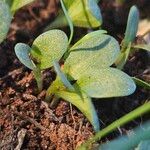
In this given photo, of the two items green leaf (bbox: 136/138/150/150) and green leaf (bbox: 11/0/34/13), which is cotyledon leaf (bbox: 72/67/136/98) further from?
green leaf (bbox: 11/0/34/13)

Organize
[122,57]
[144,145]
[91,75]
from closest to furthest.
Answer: [144,145]
[91,75]
[122,57]

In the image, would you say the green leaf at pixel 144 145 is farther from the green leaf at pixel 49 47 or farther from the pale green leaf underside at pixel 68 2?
the pale green leaf underside at pixel 68 2

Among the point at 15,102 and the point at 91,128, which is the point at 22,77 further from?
the point at 91,128

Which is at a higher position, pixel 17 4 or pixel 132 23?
pixel 17 4

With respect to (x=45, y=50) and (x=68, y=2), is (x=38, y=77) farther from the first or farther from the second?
(x=68, y=2)

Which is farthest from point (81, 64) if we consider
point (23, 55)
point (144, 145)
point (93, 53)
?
point (144, 145)

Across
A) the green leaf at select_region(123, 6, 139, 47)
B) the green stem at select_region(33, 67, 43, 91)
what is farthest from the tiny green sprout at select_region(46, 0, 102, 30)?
the green stem at select_region(33, 67, 43, 91)
